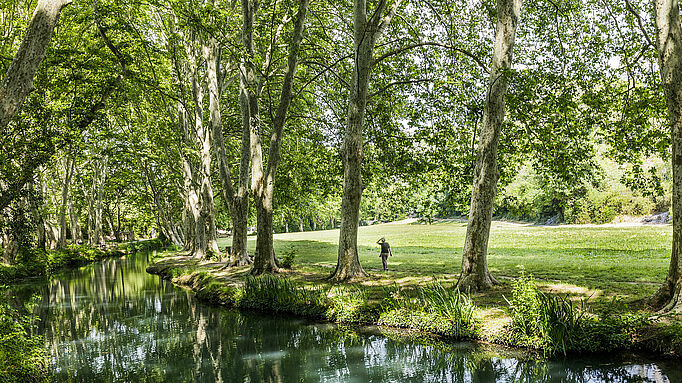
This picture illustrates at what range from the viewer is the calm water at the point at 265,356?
25.2 feet

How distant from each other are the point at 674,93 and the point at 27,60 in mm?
10117

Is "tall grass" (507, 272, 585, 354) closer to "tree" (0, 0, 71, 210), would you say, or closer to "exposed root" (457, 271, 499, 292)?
"exposed root" (457, 271, 499, 292)

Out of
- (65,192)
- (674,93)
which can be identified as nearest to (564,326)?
(674,93)

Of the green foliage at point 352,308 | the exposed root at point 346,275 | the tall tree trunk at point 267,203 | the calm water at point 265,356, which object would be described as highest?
the tall tree trunk at point 267,203

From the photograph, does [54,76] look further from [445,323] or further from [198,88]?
[445,323]

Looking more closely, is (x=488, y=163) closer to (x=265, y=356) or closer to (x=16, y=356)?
(x=265, y=356)

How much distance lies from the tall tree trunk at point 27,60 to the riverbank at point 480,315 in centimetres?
827

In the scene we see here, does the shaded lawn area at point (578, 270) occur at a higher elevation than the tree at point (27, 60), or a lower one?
lower

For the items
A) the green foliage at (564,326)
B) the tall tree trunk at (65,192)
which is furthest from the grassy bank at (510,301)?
the tall tree trunk at (65,192)

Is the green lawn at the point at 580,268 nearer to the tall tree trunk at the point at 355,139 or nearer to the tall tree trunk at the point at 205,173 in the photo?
the tall tree trunk at the point at 355,139

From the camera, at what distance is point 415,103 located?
1638 centimetres

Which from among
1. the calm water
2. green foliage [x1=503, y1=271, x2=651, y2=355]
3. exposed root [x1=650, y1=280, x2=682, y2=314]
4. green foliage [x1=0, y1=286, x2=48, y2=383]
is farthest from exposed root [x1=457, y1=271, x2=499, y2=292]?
green foliage [x1=0, y1=286, x2=48, y2=383]

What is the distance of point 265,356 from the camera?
31.7 ft

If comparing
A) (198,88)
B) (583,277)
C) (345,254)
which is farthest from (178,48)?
(583,277)
